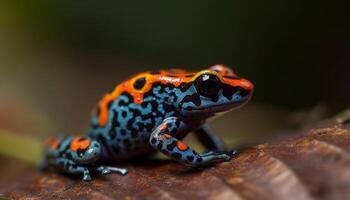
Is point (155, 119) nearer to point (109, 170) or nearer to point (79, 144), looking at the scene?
point (109, 170)

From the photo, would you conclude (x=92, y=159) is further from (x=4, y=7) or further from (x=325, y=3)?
(x=4, y=7)

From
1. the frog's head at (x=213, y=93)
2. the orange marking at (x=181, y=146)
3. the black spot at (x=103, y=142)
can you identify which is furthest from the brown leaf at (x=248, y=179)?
the frog's head at (x=213, y=93)

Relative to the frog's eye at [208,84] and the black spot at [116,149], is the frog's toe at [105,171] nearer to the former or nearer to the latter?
the black spot at [116,149]

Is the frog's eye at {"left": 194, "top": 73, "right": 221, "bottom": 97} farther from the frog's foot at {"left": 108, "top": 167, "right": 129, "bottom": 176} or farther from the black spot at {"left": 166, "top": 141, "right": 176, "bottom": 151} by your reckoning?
the frog's foot at {"left": 108, "top": 167, "right": 129, "bottom": 176}

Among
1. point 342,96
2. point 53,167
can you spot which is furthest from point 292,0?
point 53,167

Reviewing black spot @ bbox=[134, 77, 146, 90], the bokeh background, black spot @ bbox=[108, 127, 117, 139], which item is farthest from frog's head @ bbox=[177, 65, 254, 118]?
the bokeh background

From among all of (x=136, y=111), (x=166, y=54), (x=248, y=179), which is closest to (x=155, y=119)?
(x=136, y=111)
